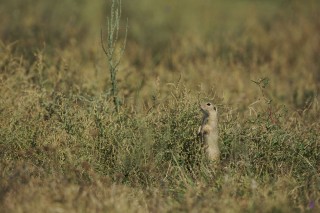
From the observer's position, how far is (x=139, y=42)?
1065cm

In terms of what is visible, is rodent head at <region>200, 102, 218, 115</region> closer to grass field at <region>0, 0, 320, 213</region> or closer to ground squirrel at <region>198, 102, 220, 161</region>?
ground squirrel at <region>198, 102, 220, 161</region>

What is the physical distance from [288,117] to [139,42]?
4.66m

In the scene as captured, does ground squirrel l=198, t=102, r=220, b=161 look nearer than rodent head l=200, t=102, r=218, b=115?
Yes

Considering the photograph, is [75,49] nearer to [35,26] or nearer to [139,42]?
[35,26]

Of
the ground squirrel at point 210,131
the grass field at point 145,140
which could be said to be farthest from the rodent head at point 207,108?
the grass field at point 145,140

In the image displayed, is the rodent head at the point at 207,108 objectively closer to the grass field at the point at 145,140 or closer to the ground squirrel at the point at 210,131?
the ground squirrel at the point at 210,131

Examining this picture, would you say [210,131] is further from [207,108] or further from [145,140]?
[145,140]

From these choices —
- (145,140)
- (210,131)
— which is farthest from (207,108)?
(145,140)

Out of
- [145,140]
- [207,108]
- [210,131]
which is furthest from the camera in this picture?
[207,108]

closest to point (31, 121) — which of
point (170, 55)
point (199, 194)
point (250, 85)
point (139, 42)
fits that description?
point (199, 194)

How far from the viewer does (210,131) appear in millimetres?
5352

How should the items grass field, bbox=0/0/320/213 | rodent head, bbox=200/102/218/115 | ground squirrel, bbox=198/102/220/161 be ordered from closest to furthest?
1. grass field, bbox=0/0/320/213
2. ground squirrel, bbox=198/102/220/161
3. rodent head, bbox=200/102/218/115

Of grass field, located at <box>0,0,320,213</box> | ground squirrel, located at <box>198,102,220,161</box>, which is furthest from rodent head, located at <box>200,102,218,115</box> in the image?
grass field, located at <box>0,0,320,213</box>

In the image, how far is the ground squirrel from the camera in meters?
5.33
